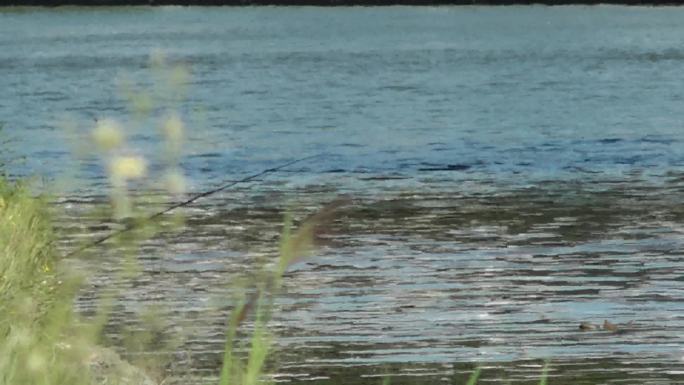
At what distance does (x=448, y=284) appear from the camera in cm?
1748

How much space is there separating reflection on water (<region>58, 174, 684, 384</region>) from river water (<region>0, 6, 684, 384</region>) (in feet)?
0.13

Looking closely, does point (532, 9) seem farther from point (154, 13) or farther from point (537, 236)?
point (537, 236)

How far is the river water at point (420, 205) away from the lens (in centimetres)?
1377

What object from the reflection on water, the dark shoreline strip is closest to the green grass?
the reflection on water

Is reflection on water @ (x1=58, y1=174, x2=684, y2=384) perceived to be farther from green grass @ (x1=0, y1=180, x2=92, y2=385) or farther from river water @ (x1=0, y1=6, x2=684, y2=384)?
green grass @ (x1=0, y1=180, x2=92, y2=385)

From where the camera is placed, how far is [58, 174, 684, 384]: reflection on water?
44.5ft

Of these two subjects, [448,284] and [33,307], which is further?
[448,284]

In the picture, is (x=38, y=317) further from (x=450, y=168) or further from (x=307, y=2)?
(x=307, y=2)

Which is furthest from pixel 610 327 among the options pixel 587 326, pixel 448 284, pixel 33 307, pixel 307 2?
pixel 307 2

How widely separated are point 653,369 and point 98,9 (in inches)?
5284

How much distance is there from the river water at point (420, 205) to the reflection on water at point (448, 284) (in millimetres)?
39

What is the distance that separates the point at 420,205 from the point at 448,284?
23.3 ft

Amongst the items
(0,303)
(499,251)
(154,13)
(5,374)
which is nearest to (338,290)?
(499,251)

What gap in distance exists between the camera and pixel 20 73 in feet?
210
